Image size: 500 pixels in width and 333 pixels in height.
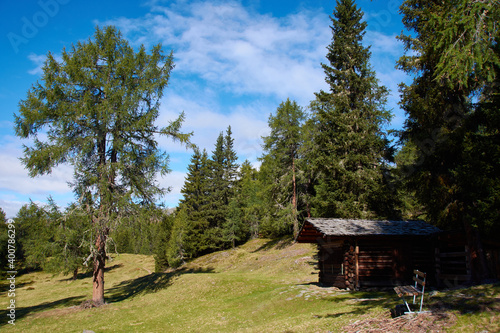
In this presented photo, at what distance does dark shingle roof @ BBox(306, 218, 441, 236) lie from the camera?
16.3 m

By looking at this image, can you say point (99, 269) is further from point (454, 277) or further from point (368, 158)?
point (368, 158)

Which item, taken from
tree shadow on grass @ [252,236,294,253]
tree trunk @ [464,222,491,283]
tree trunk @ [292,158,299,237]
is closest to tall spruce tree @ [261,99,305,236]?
tree trunk @ [292,158,299,237]

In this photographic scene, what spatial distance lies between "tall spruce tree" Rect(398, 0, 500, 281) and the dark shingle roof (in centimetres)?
173

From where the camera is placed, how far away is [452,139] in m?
14.1

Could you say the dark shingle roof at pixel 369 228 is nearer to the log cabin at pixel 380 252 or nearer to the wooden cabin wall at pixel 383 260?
the log cabin at pixel 380 252

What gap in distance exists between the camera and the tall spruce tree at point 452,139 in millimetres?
12195

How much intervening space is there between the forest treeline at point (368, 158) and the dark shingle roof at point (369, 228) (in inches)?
43.9

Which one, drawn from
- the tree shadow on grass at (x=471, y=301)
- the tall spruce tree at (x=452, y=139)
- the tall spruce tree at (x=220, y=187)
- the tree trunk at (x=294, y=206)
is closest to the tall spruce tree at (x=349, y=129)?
the tree trunk at (x=294, y=206)

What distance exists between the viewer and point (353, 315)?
10.1m

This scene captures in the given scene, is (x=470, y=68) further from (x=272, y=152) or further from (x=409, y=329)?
(x=272, y=152)

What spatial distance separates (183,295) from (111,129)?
485 inches

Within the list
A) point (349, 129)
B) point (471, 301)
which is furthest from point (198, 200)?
→ point (471, 301)

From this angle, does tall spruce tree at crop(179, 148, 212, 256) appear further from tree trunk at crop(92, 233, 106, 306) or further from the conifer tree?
tree trunk at crop(92, 233, 106, 306)

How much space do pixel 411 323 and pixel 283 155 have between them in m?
30.7
